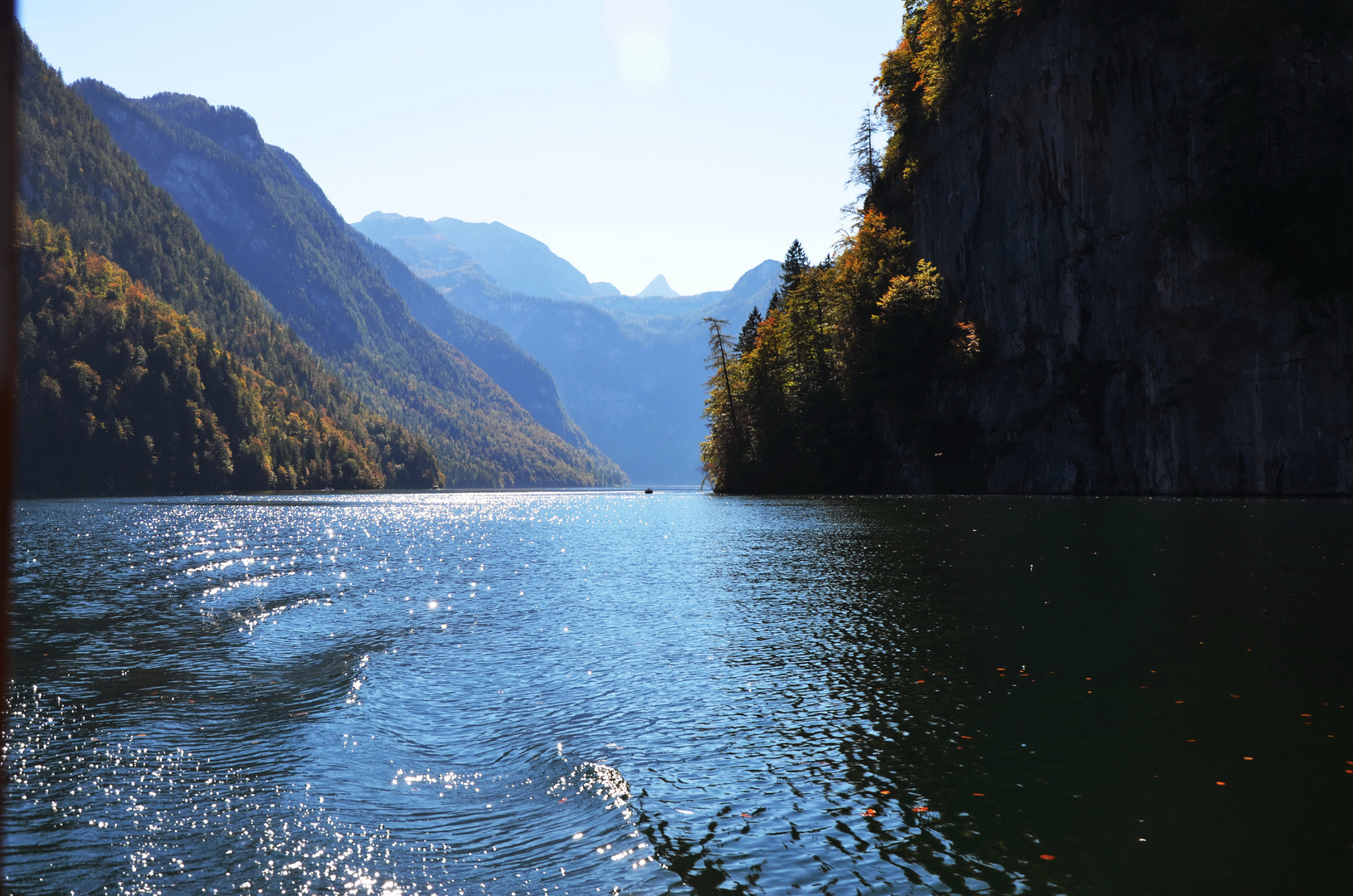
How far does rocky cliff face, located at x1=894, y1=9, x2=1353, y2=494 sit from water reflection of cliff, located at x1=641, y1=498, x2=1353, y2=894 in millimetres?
44530

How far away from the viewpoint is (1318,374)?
61.2 metres

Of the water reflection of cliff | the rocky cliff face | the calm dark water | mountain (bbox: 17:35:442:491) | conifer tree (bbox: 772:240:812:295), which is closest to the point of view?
the water reflection of cliff

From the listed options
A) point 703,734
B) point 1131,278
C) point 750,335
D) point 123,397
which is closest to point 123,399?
point 123,397

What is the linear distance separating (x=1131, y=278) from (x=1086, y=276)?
4216 millimetres

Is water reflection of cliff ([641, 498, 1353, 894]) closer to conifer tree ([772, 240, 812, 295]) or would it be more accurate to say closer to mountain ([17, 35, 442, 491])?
conifer tree ([772, 240, 812, 295])

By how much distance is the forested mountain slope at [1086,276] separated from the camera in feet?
209

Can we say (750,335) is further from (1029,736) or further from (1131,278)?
(1029,736)

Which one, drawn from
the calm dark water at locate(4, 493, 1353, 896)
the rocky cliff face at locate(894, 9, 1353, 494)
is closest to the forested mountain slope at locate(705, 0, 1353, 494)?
the rocky cliff face at locate(894, 9, 1353, 494)

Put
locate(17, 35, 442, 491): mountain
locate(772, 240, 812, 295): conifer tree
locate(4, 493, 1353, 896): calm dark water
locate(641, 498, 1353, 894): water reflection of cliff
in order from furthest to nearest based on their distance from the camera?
locate(17, 35, 442, 491): mountain
locate(772, 240, 812, 295): conifer tree
locate(4, 493, 1353, 896): calm dark water
locate(641, 498, 1353, 894): water reflection of cliff

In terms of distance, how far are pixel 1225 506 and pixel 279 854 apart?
6003 cm

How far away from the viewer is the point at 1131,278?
7312cm

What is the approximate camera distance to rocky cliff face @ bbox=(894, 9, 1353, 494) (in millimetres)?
63406

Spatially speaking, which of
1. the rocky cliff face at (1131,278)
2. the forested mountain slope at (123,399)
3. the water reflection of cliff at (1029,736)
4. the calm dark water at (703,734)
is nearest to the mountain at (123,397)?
the forested mountain slope at (123,399)

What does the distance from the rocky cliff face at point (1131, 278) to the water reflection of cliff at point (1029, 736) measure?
44530 mm
